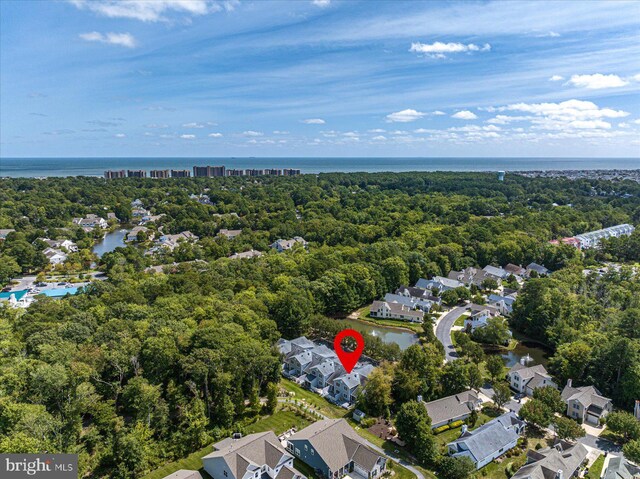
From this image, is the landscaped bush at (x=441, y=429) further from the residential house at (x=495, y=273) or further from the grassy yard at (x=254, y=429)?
the residential house at (x=495, y=273)

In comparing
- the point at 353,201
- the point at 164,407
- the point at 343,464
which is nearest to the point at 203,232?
the point at 353,201

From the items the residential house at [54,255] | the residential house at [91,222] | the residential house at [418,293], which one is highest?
the residential house at [91,222]

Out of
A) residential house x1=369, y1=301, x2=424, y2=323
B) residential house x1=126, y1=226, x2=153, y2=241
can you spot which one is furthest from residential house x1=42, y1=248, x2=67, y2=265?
residential house x1=369, y1=301, x2=424, y2=323

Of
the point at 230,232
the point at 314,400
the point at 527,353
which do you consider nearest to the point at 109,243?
the point at 230,232

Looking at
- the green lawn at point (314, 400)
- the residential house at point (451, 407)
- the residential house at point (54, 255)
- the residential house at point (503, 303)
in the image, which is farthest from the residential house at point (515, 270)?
the residential house at point (54, 255)

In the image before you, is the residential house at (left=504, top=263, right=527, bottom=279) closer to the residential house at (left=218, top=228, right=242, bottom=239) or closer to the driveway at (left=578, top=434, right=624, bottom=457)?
the driveway at (left=578, top=434, right=624, bottom=457)

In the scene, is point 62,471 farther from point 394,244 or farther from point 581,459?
point 394,244

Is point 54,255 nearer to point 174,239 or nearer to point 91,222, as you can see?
point 174,239

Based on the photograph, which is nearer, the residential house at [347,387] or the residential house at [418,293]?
the residential house at [347,387]
